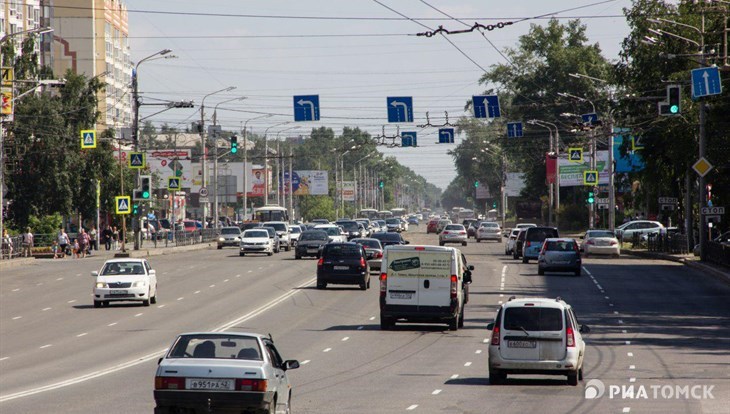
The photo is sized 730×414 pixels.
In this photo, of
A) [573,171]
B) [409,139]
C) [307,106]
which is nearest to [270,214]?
[409,139]

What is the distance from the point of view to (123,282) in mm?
40125

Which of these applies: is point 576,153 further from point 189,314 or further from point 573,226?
point 189,314

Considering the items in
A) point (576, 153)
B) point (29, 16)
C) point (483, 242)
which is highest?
point (29, 16)

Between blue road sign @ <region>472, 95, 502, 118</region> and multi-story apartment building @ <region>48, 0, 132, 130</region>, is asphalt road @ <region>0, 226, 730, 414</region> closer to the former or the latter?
blue road sign @ <region>472, 95, 502, 118</region>

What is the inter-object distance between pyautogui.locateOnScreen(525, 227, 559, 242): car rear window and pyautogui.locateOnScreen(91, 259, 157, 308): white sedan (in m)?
26.0

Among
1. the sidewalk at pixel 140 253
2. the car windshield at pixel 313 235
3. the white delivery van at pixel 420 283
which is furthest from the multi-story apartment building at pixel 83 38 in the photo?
the white delivery van at pixel 420 283

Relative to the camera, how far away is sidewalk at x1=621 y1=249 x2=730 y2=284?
52281 millimetres

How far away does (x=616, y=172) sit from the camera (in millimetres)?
109875

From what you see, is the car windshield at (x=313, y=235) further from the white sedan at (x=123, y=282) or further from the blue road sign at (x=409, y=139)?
the white sedan at (x=123, y=282)

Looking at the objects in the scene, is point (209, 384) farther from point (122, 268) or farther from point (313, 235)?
point (313, 235)

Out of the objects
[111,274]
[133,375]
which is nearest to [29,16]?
[111,274]

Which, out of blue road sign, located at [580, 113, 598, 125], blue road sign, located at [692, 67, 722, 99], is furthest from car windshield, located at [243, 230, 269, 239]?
blue road sign, located at [692, 67, 722, 99]

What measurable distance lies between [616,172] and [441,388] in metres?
91.3

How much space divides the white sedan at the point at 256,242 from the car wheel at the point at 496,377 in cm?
5153
